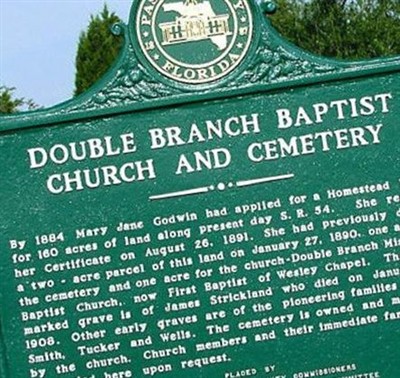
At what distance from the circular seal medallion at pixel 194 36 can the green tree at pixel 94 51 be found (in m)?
12.4

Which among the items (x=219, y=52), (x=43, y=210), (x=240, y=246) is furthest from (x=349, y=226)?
(x=43, y=210)

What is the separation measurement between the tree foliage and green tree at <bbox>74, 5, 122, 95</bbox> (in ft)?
8.21

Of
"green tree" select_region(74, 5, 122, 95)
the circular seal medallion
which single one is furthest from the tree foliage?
the circular seal medallion

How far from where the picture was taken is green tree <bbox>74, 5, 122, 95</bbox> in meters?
19.8

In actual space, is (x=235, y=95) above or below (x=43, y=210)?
above

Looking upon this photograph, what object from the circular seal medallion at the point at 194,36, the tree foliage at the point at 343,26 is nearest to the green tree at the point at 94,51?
the tree foliage at the point at 343,26

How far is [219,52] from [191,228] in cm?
95

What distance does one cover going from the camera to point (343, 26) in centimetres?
2092

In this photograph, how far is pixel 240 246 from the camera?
7.02 metres

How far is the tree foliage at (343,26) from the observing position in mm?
19844

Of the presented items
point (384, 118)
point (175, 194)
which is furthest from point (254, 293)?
point (384, 118)

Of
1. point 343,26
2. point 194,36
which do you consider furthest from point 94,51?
point 194,36

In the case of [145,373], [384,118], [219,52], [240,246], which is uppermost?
[219,52]

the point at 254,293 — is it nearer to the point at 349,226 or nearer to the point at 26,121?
the point at 349,226
